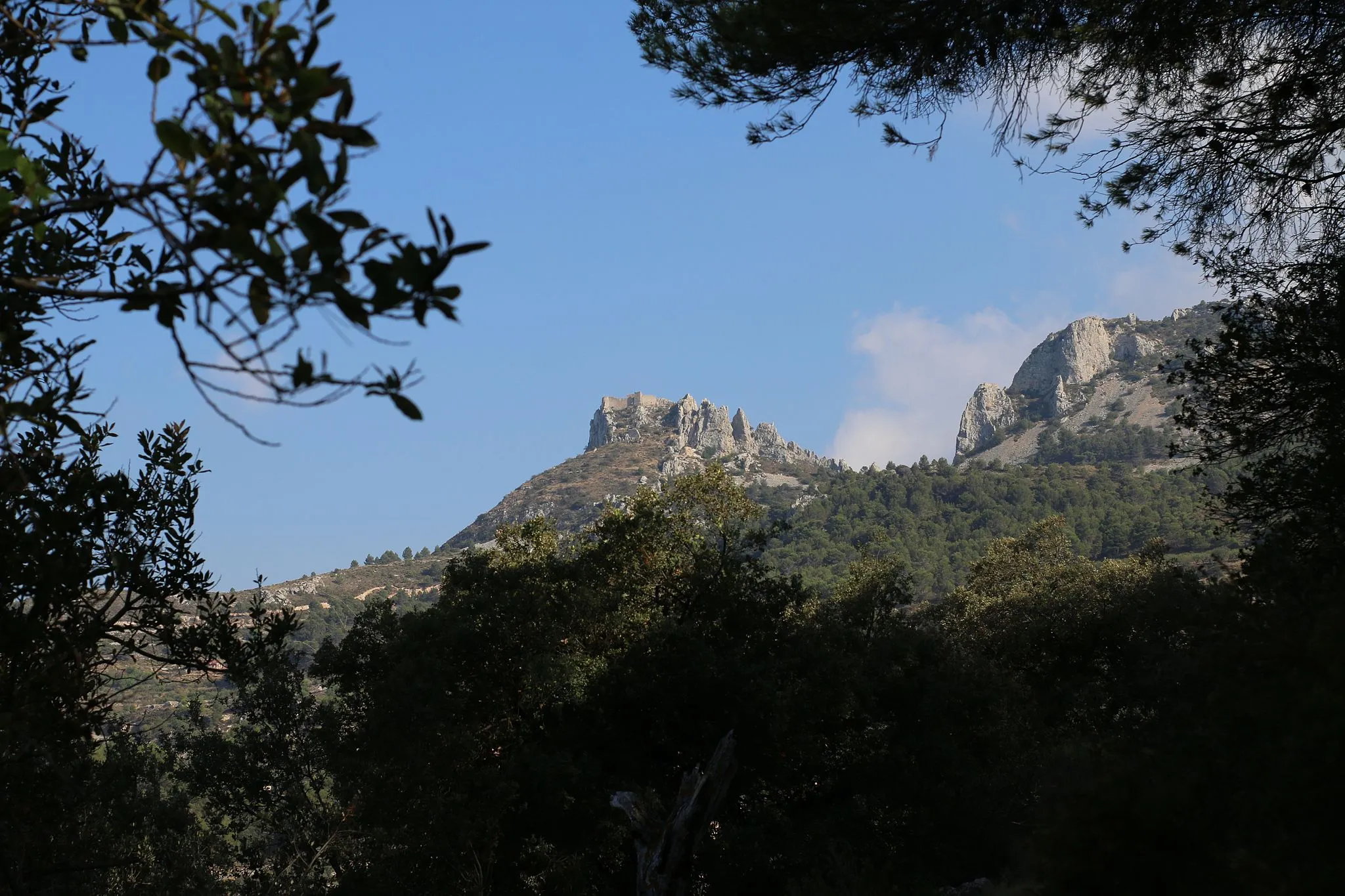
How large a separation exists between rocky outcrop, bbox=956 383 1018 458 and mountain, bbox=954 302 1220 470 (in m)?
0.16

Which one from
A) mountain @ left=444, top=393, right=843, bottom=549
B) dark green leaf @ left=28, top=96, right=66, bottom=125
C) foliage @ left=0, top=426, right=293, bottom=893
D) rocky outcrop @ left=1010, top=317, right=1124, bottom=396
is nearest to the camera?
dark green leaf @ left=28, top=96, right=66, bottom=125

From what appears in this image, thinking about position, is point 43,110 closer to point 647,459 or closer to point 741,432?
point 647,459

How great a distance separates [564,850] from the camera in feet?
49.4

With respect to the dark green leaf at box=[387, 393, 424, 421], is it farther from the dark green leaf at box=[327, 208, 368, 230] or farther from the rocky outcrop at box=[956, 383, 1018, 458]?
the rocky outcrop at box=[956, 383, 1018, 458]

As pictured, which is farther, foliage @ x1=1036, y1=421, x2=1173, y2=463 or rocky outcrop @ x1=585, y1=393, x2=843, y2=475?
rocky outcrop @ x1=585, y1=393, x2=843, y2=475

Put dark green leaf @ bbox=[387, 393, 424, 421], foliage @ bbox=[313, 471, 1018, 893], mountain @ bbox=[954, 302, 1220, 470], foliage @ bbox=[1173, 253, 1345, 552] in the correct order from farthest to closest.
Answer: mountain @ bbox=[954, 302, 1220, 470] → foliage @ bbox=[313, 471, 1018, 893] → foliage @ bbox=[1173, 253, 1345, 552] → dark green leaf @ bbox=[387, 393, 424, 421]

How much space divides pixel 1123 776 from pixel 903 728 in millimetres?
13873

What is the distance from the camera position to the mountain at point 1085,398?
496 feet

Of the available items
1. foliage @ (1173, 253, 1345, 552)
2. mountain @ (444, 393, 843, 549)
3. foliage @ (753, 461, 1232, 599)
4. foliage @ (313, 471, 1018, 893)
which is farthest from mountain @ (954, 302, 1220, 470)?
foliage @ (1173, 253, 1345, 552)

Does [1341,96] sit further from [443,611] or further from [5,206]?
[443,611]

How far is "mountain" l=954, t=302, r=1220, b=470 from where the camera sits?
151250 mm

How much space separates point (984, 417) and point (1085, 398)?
63.5 ft

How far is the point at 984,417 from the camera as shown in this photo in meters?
185

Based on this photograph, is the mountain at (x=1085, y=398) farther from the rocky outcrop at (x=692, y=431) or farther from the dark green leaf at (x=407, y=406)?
the dark green leaf at (x=407, y=406)
